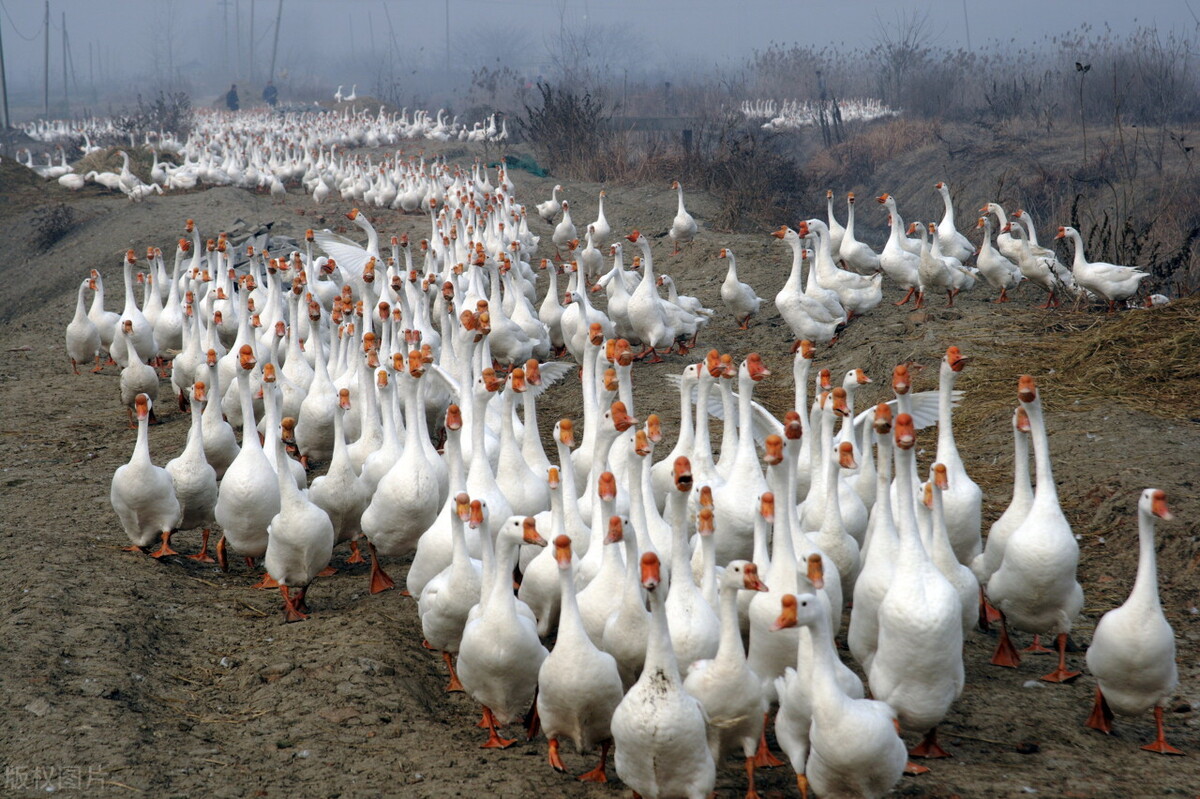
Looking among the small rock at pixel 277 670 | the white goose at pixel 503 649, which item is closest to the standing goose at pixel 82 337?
the small rock at pixel 277 670

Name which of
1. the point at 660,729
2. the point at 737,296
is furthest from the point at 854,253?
the point at 660,729

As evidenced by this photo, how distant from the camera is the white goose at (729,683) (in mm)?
4020

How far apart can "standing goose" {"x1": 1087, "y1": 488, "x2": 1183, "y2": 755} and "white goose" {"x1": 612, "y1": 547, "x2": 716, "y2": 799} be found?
6.14 feet

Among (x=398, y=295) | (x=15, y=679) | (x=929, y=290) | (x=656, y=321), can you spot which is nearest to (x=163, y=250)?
(x=398, y=295)

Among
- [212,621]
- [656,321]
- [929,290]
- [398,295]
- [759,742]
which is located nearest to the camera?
[759,742]

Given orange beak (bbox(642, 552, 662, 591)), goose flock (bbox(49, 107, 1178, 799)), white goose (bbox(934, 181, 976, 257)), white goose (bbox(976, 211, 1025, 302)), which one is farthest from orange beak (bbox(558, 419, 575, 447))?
white goose (bbox(934, 181, 976, 257))

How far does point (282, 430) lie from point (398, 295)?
14.0 ft

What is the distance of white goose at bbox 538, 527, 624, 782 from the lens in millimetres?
4137

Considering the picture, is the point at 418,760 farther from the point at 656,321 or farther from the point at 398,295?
the point at 656,321

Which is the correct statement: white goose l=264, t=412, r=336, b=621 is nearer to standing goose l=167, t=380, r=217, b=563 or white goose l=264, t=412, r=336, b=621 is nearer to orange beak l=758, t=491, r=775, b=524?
standing goose l=167, t=380, r=217, b=563

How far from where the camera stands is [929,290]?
1198cm

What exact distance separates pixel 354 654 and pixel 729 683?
7.11 feet

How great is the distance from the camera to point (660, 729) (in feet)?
12.3

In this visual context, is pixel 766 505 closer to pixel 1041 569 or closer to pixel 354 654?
pixel 1041 569
